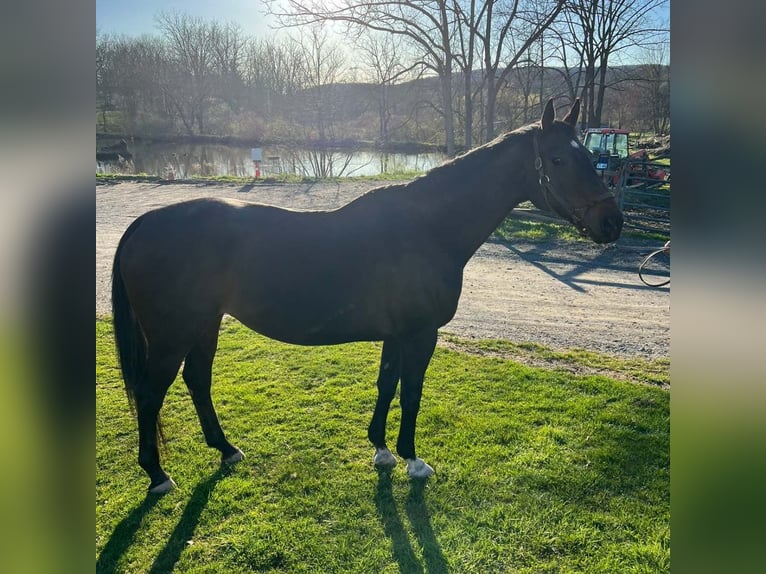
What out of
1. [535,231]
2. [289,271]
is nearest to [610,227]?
[289,271]

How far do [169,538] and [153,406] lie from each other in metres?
0.81

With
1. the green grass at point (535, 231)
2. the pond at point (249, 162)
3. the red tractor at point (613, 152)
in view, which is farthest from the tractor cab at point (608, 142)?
the green grass at point (535, 231)

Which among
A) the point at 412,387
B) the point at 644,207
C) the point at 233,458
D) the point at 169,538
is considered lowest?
the point at 169,538

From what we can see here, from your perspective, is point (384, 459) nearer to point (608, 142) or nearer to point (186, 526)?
point (186, 526)

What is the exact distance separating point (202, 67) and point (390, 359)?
1534 inches

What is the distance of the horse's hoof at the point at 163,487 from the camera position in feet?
10.3

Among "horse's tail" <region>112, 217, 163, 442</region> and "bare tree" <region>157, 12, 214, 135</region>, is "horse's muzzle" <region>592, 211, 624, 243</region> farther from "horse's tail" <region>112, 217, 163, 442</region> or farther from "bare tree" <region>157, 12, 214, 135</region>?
"bare tree" <region>157, 12, 214, 135</region>

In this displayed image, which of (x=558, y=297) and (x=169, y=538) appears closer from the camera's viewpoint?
(x=169, y=538)

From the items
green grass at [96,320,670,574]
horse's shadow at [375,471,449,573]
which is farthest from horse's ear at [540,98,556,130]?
horse's shadow at [375,471,449,573]

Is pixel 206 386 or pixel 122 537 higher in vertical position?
pixel 206 386

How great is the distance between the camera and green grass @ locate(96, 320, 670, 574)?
2.66m

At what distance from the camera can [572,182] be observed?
9.71ft
